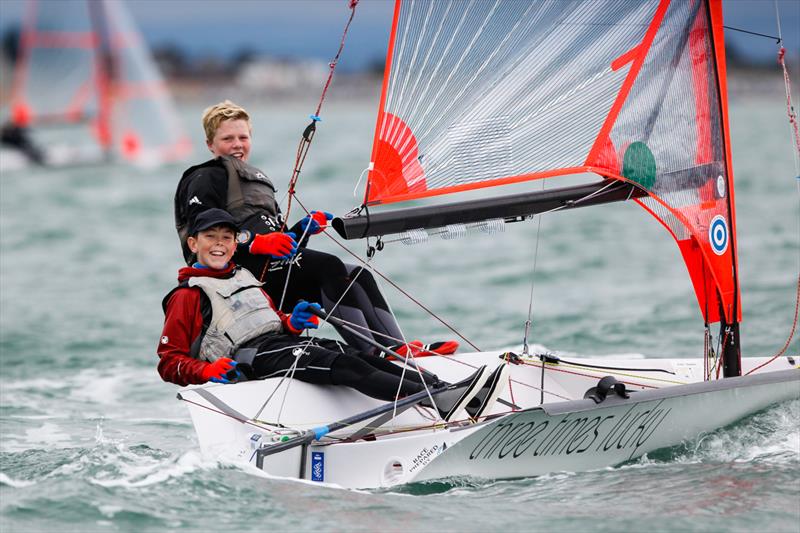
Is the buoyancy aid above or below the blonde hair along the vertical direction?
below

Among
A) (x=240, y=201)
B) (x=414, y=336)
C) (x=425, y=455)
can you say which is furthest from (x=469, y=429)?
(x=414, y=336)

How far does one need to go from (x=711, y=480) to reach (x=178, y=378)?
1.96 meters

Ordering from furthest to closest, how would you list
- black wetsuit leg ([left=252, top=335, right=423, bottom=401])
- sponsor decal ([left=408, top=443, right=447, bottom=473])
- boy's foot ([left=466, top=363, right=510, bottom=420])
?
black wetsuit leg ([left=252, top=335, right=423, bottom=401]) → boy's foot ([left=466, top=363, right=510, bottom=420]) → sponsor decal ([left=408, top=443, right=447, bottom=473])

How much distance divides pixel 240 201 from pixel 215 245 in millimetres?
283

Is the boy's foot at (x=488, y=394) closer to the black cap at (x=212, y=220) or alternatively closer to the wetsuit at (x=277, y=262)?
the wetsuit at (x=277, y=262)

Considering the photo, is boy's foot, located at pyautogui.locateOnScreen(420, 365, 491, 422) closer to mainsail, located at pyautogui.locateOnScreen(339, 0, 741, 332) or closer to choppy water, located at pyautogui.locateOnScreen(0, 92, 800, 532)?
choppy water, located at pyautogui.locateOnScreen(0, 92, 800, 532)

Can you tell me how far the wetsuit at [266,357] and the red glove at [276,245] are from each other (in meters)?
0.19

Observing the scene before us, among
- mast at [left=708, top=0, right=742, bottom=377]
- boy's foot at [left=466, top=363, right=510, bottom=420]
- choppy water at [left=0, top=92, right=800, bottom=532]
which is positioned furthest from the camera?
mast at [left=708, top=0, right=742, bottom=377]

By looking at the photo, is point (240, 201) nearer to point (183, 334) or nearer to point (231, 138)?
point (231, 138)

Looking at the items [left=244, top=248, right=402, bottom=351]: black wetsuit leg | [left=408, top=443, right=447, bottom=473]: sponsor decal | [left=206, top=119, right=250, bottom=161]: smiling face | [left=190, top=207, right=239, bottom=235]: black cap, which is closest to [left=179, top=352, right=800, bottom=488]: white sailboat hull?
[left=408, top=443, right=447, bottom=473]: sponsor decal

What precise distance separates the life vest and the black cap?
0.15m

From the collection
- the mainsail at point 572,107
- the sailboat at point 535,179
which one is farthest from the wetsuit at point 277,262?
the mainsail at point 572,107

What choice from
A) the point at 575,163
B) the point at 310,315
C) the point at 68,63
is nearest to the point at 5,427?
the point at 310,315

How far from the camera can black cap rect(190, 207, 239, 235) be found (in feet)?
13.8
